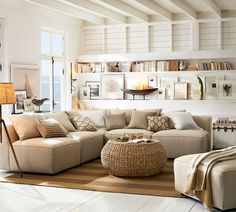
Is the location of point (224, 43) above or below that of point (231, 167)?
above

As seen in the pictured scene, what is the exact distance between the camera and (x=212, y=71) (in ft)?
31.1

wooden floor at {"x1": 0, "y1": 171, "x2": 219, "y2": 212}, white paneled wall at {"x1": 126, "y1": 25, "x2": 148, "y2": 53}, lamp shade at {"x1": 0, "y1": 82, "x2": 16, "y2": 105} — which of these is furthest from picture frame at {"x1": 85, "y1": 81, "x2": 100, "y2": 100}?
wooden floor at {"x1": 0, "y1": 171, "x2": 219, "y2": 212}

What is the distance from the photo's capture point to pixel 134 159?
6.01 meters

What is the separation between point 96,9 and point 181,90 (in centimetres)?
255

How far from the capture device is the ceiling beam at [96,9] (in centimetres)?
803

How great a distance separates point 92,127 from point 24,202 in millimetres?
3240

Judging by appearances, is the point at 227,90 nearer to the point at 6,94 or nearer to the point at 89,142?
the point at 89,142

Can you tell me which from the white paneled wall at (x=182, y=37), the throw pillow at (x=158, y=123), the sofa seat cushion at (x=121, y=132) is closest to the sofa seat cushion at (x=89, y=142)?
the sofa seat cushion at (x=121, y=132)

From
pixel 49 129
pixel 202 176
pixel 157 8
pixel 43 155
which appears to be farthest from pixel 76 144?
pixel 157 8

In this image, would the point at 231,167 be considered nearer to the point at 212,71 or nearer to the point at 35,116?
the point at 35,116

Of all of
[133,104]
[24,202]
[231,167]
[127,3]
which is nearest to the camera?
[231,167]

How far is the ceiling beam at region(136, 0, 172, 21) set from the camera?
319 inches

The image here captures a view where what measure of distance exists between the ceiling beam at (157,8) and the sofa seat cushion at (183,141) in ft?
7.69

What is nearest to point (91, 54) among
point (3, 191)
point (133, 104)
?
point (133, 104)
